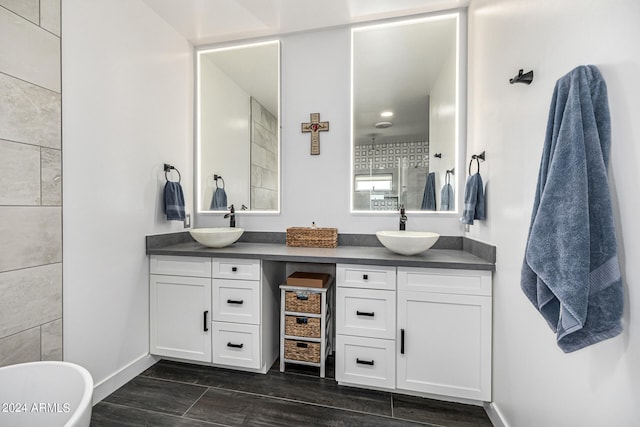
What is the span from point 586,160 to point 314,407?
70.7 inches

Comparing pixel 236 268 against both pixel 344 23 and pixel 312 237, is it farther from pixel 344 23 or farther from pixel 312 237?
pixel 344 23

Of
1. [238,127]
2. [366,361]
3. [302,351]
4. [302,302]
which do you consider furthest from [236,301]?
[238,127]

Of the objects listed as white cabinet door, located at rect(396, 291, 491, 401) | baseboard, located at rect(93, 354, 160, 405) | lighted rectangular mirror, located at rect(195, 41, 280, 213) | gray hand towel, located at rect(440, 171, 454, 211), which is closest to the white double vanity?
white cabinet door, located at rect(396, 291, 491, 401)

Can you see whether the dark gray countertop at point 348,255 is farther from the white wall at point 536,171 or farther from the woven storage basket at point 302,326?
the woven storage basket at point 302,326

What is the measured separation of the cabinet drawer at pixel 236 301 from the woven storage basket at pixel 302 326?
0.22 m

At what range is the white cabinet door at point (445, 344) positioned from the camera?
1.71m

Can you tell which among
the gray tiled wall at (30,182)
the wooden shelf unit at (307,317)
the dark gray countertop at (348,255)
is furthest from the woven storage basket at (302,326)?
the gray tiled wall at (30,182)

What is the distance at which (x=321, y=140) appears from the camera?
2473 millimetres

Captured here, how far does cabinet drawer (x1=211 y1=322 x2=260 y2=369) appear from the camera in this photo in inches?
80.0

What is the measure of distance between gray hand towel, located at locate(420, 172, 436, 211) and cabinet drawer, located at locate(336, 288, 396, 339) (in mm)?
834

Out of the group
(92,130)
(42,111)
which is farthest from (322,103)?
(42,111)

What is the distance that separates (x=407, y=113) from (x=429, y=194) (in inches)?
26.7

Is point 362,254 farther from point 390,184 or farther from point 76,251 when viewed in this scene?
point 76,251

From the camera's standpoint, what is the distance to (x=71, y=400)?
3.18ft
